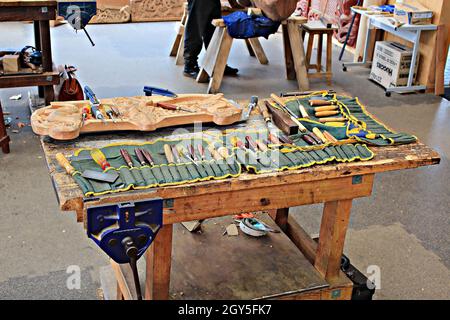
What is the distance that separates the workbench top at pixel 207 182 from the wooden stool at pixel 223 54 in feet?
10.8

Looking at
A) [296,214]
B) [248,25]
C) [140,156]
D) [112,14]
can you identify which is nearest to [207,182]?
[140,156]

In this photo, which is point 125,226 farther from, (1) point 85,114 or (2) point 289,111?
(2) point 289,111

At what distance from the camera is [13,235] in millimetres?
3346

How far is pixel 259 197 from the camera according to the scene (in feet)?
7.09

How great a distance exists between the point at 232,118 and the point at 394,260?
1.42 meters

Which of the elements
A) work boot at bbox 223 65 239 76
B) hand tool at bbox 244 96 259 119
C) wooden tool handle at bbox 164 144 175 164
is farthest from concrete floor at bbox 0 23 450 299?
hand tool at bbox 244 96 259 119

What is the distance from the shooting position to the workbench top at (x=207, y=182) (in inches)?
75.6

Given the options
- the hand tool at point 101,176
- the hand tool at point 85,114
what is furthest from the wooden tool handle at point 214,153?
the hand tool at point 85,114

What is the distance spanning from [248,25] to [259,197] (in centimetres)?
357

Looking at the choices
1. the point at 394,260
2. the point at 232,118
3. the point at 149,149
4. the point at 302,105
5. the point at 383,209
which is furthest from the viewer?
the point at 383,209

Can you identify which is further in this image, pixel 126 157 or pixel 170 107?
pixel 170 107
